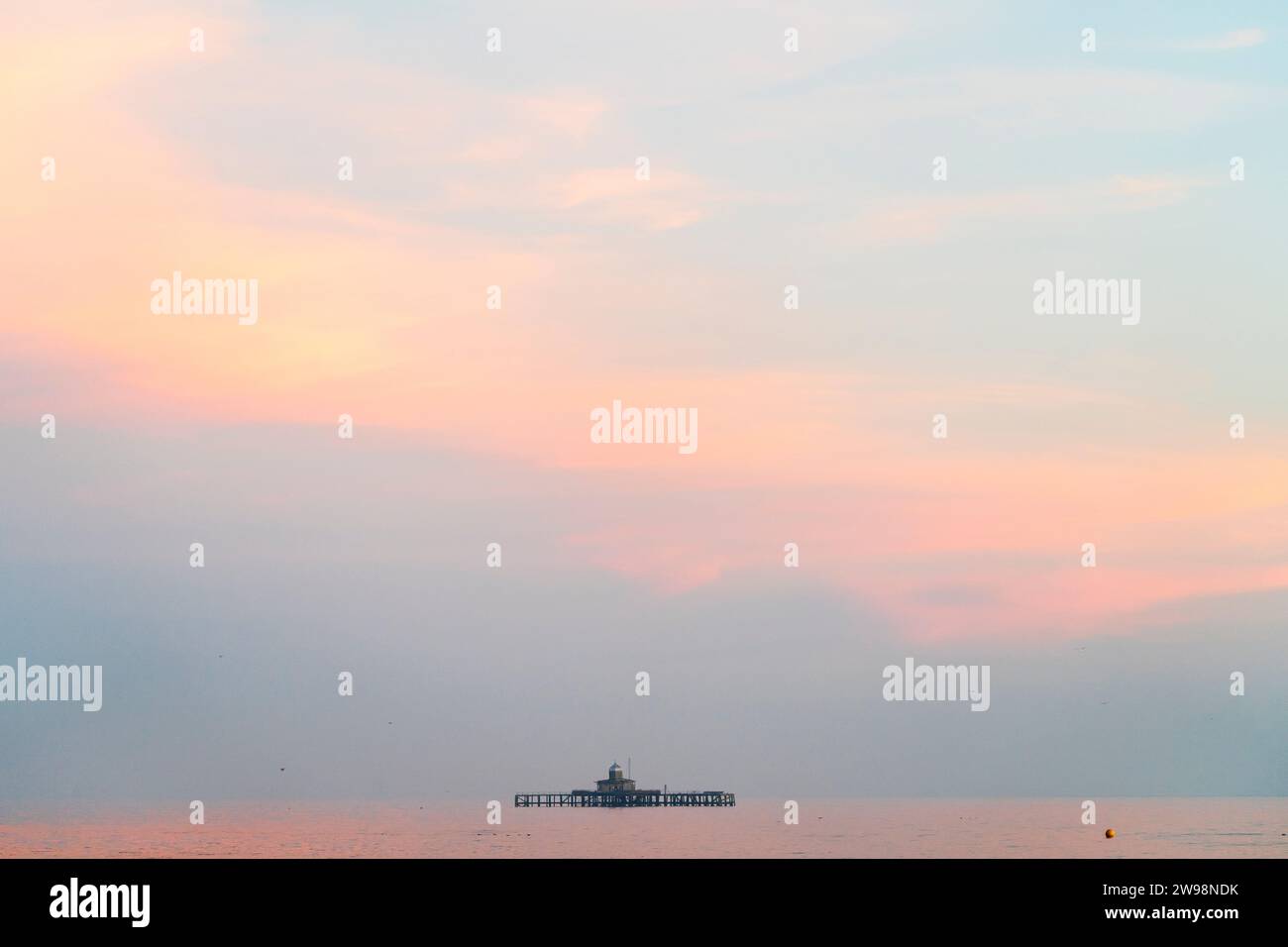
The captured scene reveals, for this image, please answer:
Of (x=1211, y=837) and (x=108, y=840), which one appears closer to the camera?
(x=108, y=840)

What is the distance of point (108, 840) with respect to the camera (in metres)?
176

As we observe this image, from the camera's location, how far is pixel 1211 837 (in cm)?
19250
